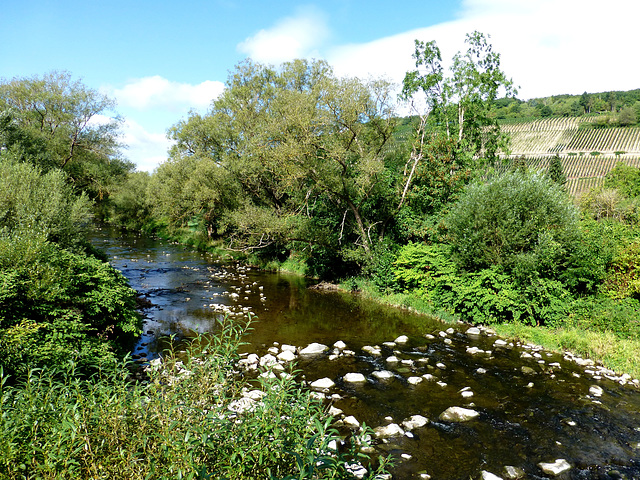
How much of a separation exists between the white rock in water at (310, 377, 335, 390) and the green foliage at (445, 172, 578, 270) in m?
9.02

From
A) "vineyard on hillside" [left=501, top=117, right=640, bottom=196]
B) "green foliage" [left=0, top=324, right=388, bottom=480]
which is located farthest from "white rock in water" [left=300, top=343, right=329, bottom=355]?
"vineyard on hillside" [left=501, top=117, right=640, bottom=196]

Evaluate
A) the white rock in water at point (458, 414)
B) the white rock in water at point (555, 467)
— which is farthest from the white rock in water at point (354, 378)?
the white rock in water at point (555, 467)

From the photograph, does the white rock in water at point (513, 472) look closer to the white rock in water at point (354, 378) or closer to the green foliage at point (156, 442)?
the white rock in water at point (354, 378)

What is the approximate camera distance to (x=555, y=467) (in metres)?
6.88

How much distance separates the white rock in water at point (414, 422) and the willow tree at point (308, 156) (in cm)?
1316

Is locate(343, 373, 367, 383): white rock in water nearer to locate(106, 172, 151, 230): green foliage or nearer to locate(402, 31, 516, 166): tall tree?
locate(402, 31, 516, 166): tall tree

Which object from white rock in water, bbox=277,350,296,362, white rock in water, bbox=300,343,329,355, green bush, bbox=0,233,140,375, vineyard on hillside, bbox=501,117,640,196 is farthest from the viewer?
vineyard on hillside, bbox=501,117,640,196

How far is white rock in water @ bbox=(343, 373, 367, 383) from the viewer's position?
33.9ft

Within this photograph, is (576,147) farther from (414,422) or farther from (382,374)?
(414,422)

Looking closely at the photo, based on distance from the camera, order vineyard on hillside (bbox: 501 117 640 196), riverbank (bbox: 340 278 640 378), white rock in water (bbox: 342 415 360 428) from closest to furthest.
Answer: white rock in water (bbox: 342 415 360 428) → riverbank (bbox: 340 278 640 378) → vineyard on hillside (bbox: 501 117 640 196)

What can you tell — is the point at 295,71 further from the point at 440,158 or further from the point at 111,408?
the point at 111,408

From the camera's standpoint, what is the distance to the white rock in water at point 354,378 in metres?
10.3

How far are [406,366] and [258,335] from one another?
5.44 metres

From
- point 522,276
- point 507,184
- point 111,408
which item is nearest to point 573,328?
point 522,276
